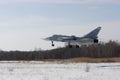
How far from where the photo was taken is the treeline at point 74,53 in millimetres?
119256

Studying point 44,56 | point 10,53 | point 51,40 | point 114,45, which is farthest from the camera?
point 10,53

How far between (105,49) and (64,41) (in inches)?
1353

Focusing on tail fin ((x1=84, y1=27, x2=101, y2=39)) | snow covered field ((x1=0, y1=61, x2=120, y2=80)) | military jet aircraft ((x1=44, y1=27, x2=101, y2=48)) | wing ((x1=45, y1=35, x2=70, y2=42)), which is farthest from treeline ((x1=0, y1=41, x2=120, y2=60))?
snow covered field ((x1=0, y1=61, x2=120, y2=80))

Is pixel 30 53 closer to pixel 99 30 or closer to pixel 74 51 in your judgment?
pixel 74 51

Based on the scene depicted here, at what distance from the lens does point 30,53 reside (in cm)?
14225

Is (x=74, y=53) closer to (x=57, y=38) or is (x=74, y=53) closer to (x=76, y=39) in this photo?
(x=76, y=39)

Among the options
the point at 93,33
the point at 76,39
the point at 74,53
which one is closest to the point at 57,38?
the point at 76,39

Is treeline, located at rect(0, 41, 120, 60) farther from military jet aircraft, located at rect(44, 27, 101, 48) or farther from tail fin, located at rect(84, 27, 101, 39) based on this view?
military jet aircraft, located at rect(44, 27, 101, 48)

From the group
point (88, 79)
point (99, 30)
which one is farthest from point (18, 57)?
point (88, 79)

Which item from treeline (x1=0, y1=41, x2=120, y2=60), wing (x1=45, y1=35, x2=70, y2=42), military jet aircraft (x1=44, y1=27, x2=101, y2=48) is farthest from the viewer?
treeline (x1=0, y1=41, x2=120, y2=60)

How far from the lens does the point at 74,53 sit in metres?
133

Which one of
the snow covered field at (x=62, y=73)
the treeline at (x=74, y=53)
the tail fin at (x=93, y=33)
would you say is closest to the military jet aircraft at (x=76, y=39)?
the tail fin at (x=93, y=33)

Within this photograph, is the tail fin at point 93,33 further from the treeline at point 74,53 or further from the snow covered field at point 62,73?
the snow covered field at point 62,73

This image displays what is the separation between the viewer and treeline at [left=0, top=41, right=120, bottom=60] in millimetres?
119256
